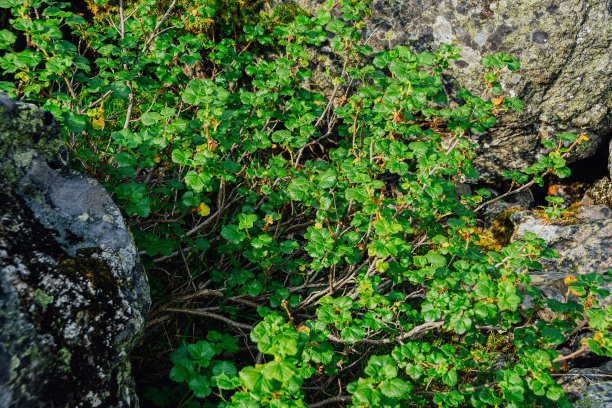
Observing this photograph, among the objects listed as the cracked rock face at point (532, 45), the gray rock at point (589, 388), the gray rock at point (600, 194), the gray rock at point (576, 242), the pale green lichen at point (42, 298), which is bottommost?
the gray rock at point (589, 388)

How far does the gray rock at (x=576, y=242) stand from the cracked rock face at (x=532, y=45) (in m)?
0.70

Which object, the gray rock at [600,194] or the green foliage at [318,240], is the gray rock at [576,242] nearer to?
the gray rock at [600,194]

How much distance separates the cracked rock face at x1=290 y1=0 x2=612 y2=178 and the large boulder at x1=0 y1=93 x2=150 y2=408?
9.88 ft

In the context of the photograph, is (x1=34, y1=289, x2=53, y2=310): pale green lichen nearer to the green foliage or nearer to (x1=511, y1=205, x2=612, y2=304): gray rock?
the green foliage

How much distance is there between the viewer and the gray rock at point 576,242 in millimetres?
3646

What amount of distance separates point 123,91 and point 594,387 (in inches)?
150

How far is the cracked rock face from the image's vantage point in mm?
3748

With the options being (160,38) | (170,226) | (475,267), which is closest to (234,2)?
(160,38)

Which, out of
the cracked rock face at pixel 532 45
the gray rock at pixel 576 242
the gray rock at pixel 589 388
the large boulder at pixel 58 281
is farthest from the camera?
the cracked rock face at pixel 532 45

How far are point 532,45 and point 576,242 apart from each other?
186cm

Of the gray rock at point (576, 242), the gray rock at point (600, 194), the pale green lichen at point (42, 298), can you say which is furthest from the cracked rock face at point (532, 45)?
the pale green lichen at point (42, 298)

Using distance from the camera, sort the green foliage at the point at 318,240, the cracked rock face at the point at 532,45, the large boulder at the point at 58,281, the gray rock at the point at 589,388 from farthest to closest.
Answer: the cracked rock face at the point at 532,45 → the gray rock at the point at 589,388 → the green foliage at the point at 318,240 → the large boulder at the point at 58,281

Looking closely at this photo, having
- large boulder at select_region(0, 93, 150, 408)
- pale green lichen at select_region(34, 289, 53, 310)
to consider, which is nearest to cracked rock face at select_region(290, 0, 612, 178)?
large boulder at select_region(0, 93, 150, 408)

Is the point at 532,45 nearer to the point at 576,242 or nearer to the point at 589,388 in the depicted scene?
the point at 576,242
